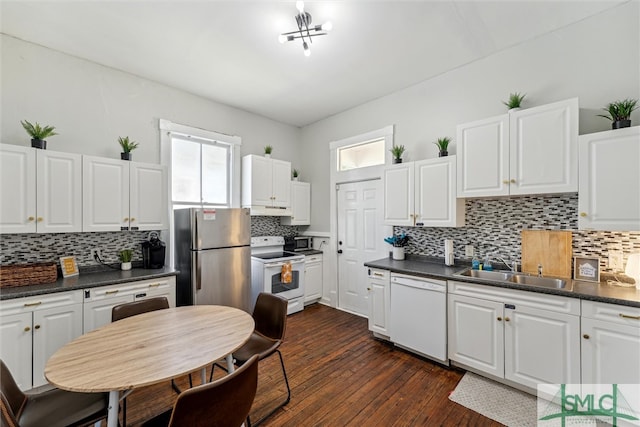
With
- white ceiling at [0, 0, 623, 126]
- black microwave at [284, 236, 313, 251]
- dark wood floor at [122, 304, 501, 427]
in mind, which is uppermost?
white ceiling at [0, 0, 623, 126]

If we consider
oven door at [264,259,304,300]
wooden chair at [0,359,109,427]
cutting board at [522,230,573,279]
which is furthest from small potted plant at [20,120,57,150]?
cutting board at [522,230,573,279]

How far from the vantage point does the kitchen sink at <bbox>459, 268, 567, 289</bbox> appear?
2.33 metres

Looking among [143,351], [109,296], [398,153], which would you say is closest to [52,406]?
[143,351]

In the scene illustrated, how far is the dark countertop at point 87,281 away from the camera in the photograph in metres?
2.07

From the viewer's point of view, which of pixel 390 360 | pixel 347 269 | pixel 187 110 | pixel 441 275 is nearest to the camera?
pixel 441 275

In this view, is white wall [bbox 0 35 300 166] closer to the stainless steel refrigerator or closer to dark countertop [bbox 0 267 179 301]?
the stainless steel refrigerator

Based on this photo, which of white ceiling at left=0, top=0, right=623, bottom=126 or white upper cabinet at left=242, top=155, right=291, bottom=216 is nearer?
white ceiling at left=0, top=0, right=623, bottom=126

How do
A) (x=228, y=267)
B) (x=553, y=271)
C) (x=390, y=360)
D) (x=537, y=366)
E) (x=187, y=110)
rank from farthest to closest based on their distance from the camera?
(x=187, y=110) → (x=228, y=267) → (x=390, y=360) → (x=553, y=271) → (x=537, y=366)

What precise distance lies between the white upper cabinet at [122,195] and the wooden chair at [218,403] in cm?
217

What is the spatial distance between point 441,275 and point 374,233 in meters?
1.41

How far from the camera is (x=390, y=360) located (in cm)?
275

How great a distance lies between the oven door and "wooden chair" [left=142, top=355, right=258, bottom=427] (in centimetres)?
240

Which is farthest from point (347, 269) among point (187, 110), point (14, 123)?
point (14, 123)

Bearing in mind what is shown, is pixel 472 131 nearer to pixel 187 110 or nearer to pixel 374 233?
pixel 374 233
